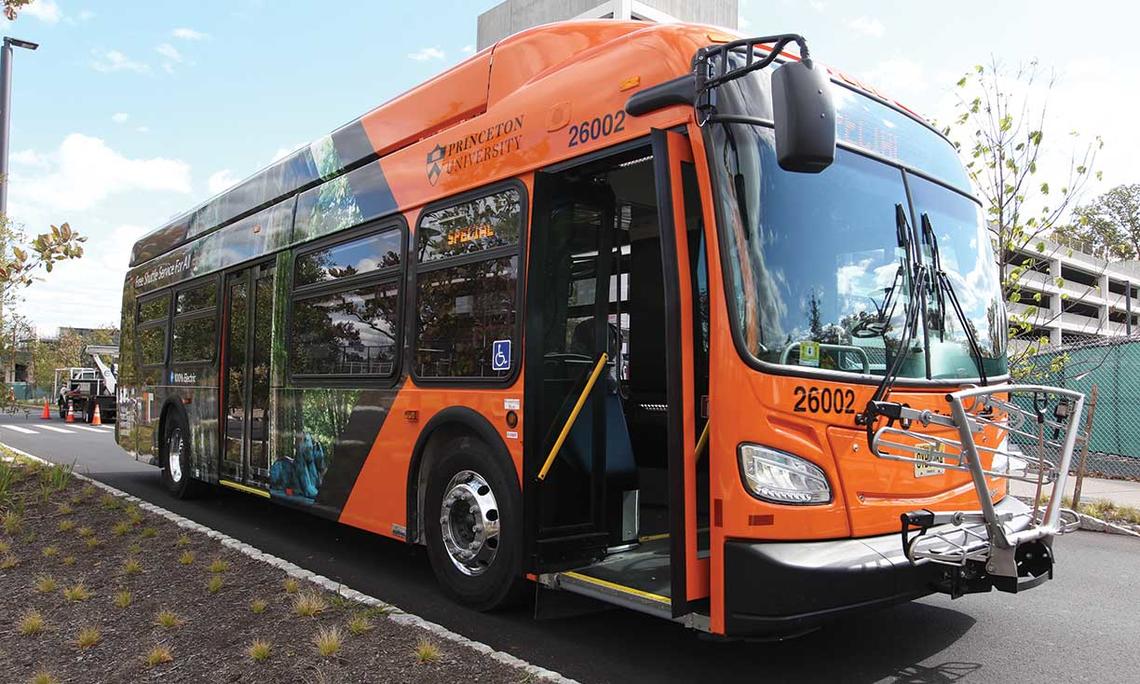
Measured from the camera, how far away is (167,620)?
456cm

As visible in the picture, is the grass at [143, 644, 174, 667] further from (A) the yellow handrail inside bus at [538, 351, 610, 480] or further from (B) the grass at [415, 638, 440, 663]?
(A) the yellow handrail inside bus at [538, 351, 610, 480]

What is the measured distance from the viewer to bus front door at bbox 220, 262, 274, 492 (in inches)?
305

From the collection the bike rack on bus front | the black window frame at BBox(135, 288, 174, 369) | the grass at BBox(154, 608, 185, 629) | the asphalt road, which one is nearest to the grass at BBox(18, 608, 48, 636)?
the grass at BBox(154, 608, 185, 629)

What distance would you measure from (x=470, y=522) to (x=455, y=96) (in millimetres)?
3076

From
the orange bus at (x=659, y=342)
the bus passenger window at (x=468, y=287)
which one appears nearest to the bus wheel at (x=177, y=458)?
the orange bus at (x=659, y=342)

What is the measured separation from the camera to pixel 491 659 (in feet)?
12.8

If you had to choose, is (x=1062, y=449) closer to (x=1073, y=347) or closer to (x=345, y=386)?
(x=345, y=386)

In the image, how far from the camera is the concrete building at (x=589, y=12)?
26.8 metres

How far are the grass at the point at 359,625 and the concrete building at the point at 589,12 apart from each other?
24627mm

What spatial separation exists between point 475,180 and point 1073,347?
11.5m

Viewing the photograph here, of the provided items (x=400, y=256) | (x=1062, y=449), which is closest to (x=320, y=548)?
(x=400, y=256)

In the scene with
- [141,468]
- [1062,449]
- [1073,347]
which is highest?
[1073,347]

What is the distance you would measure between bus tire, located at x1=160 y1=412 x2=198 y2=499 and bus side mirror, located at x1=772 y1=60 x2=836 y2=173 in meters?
8.33

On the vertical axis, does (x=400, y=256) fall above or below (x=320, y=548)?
above
